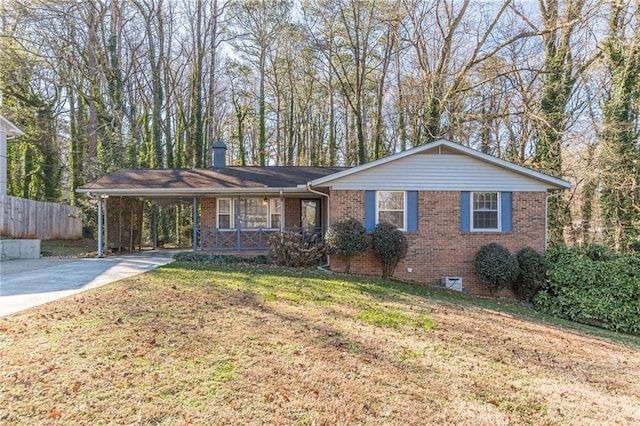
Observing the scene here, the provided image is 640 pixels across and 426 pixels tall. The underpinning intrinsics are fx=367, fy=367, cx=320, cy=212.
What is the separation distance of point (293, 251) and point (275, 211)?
314 centimetres

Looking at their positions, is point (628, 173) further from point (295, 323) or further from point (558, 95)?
point (295, 323)

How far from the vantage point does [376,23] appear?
66.7 feet

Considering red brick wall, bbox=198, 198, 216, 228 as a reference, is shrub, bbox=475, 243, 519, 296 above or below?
below

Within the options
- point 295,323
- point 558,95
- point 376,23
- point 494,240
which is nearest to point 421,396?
point 295,323

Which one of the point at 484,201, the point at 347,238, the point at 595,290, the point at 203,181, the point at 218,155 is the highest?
the point at 218,155

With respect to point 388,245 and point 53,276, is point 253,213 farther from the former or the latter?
point 53,276

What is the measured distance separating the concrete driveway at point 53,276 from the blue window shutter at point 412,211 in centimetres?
782

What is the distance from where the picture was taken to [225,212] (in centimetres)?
1444

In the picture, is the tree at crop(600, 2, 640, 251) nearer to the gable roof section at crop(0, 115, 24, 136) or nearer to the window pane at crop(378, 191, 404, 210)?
the window pane at crop(378, 191, 404, 210)

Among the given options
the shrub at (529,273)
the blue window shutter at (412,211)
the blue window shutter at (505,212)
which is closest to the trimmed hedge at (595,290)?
the shrub at (529,273)

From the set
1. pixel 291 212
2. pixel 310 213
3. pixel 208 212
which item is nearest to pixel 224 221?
pixel 208 212

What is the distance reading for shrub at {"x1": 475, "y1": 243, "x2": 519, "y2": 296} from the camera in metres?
10.7

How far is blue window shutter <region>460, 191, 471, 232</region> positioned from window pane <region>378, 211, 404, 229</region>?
6.10 feet

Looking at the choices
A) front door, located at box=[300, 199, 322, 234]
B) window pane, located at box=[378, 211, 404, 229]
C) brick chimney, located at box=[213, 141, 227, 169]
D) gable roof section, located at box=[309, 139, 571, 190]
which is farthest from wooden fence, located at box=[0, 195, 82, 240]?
window pane, located at box=[378, 211, 404, 229]
